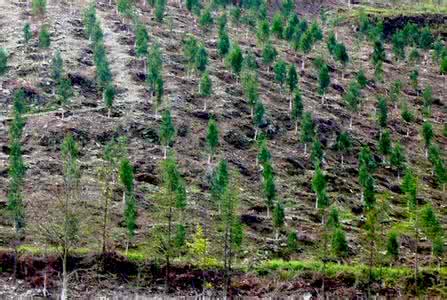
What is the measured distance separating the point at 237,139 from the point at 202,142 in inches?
263

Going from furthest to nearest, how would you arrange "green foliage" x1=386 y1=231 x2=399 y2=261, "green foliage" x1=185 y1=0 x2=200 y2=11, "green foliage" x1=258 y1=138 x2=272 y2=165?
"green foliage" x1=185 y1=0 x2=200 y2=11, "green foliage" x1=258 y1=138 x2=272 y2=165, "green foliage" x1=386 y1=231 x2=399 y2=261

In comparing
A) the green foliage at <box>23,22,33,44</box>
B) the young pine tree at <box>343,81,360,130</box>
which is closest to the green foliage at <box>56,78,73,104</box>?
the green foliage at <box>23,22,33,44</box>

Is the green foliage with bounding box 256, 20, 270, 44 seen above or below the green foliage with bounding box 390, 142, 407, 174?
above

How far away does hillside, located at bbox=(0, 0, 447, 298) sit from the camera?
249ft

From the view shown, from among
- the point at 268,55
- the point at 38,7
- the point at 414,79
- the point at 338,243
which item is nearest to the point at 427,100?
the point at 414,79

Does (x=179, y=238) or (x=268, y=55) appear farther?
(x=268, y=55)

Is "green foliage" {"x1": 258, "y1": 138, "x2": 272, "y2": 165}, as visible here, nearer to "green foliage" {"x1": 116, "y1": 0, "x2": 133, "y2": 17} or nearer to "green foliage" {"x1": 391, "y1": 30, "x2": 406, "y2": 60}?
"green foliage" {"x1": 116, "y1": 0, "x2": 133, "y2": 17}

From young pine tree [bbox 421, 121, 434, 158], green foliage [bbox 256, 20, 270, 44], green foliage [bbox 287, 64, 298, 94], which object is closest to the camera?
young pine tree [bbox 421, 121, 434, 158]

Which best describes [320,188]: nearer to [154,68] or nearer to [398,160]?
[398,160]

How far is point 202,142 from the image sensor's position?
105m

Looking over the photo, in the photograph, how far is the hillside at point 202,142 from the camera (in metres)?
75.8

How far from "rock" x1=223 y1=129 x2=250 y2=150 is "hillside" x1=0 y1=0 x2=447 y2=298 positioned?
0.99ft

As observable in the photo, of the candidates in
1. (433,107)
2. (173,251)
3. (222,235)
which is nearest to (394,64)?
(433,107)

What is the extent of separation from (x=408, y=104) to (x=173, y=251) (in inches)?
3406
